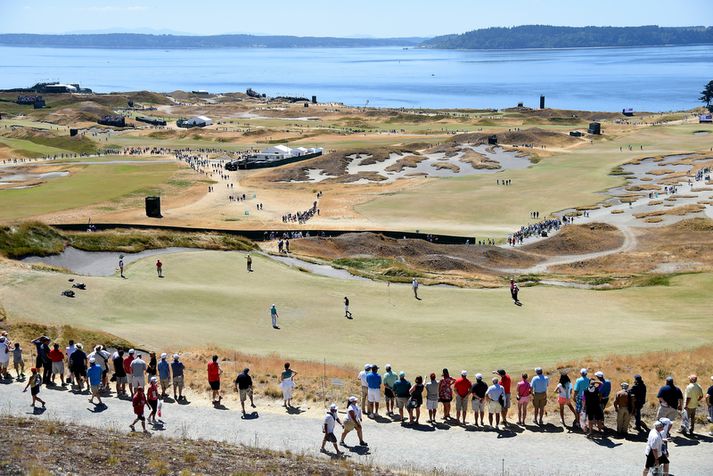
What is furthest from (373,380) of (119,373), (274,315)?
(274,315)

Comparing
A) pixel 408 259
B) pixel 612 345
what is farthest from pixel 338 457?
pixel 408 259

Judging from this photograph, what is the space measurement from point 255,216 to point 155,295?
130 feet

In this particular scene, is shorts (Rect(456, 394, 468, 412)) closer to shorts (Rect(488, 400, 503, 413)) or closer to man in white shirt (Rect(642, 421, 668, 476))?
shorts (Rect(488, 400, 503, 413))

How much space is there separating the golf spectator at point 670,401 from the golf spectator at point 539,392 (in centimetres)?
245

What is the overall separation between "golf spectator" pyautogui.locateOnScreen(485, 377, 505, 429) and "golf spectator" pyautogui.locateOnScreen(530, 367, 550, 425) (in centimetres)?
77

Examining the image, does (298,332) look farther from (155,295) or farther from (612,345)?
(612,345)

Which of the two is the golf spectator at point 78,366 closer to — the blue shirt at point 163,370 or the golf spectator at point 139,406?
the blue shirt at point 163,370

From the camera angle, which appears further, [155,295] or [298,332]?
[155,295]

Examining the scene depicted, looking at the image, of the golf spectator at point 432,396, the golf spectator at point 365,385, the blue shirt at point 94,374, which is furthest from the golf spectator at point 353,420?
the blue shirt at point 94,374

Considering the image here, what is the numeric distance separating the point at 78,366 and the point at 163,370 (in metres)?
2.13

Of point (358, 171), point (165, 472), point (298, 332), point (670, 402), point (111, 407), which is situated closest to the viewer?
point (165, 472)

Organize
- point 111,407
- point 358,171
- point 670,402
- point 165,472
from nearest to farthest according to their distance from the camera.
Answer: point 165,472 < point 670,402 < point 111,407 < point 358,171

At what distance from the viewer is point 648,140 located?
12838cm

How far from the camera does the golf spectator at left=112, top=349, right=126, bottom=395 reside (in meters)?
20.2
